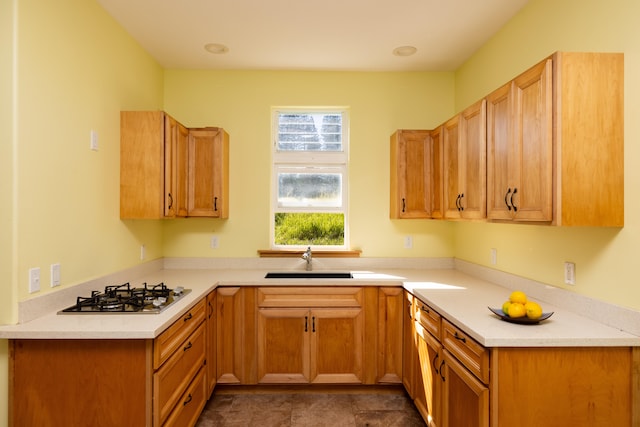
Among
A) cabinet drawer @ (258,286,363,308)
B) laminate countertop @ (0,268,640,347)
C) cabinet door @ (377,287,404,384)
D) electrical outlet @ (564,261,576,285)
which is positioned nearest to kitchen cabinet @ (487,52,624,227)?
→ electrical outlet @ (564,261,576,285)

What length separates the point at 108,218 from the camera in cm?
249

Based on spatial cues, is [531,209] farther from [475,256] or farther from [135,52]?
[135,52]

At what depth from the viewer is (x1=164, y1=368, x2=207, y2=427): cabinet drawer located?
6.57 ft

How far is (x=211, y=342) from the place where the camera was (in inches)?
109

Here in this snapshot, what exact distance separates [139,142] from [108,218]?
565 mm

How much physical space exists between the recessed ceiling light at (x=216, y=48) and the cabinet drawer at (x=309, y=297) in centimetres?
195

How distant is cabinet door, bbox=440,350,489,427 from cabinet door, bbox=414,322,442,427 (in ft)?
0.25

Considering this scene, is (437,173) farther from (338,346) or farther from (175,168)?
(175,168)

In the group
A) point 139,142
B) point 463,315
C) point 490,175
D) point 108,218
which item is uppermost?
point 139,142

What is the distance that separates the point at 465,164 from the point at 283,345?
189 cm

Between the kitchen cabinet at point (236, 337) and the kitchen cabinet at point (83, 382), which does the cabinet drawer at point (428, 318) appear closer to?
Answer: the kitchen cabinet at point (236, 337)

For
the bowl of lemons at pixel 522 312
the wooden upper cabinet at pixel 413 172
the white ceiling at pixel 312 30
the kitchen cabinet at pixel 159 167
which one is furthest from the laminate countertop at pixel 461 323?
the white ceiling at pixel 312 30

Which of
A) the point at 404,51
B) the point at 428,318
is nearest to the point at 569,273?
the point at 428,318

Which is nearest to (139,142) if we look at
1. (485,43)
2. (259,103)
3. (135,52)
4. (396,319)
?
(135,52)
